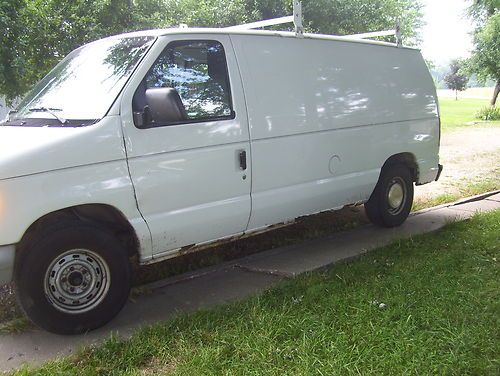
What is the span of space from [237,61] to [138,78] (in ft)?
3.11

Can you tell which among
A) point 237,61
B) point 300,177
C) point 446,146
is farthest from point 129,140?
point 446,146

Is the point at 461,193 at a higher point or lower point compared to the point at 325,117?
lower

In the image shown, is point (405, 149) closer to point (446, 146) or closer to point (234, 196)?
point (234, 196)

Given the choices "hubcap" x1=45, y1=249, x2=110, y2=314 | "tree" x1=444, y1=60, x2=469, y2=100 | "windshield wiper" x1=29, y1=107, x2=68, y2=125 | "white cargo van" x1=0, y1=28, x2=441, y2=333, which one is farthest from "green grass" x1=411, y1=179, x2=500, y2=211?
"tree" x1=444, y1=60, x2=469, y2=100

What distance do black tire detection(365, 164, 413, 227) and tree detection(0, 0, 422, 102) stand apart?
5.07 metres

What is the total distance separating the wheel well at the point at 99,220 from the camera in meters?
3.48

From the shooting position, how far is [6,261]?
3260mm

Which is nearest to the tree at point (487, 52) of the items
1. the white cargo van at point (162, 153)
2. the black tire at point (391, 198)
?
the black tire at point (391, 198)

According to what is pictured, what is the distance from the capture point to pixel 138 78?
12.3 feet

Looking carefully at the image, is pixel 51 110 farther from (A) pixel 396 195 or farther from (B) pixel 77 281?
(A) pixel 396 195

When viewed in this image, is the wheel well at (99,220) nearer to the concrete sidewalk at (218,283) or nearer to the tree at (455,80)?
the concrete sidewalk at (218,283)

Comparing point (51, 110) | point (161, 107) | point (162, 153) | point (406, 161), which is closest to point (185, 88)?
point (161, 107)

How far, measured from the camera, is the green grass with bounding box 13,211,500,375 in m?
3.10

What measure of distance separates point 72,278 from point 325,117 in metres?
2.78
